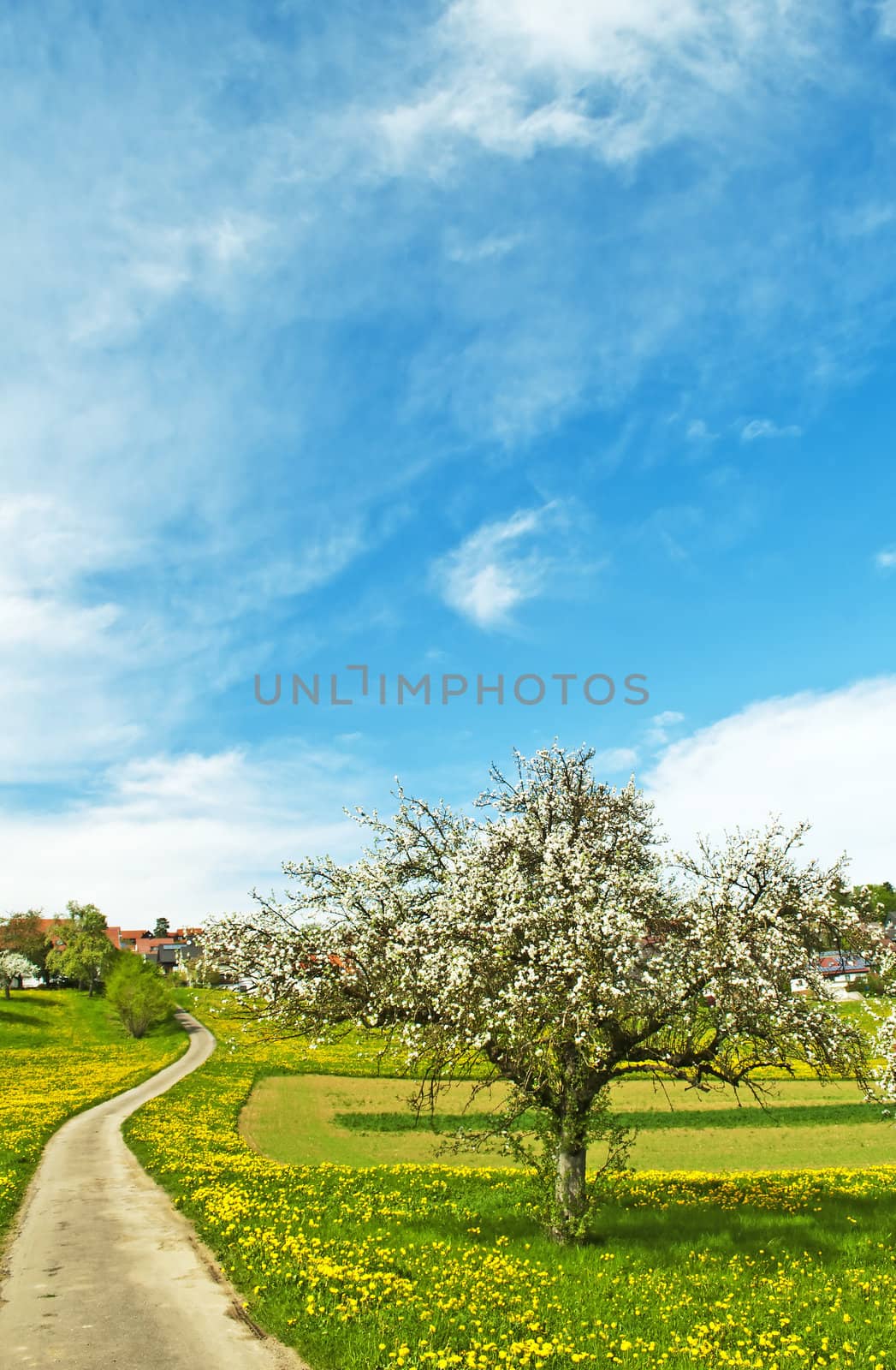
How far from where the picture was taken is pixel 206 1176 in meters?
22.7

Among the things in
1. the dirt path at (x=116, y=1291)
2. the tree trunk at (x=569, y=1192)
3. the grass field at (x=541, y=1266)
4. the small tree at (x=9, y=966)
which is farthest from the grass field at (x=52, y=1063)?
the tree trunk at (x=569, y=1192)

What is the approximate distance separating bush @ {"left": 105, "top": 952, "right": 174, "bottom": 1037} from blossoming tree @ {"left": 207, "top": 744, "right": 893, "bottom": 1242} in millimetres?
80947

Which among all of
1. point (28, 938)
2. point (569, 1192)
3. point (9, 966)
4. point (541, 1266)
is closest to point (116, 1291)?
point (541, 1266)

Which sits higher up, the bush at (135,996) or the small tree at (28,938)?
the small tree at (28,938)

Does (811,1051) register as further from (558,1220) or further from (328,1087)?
(328,1087)

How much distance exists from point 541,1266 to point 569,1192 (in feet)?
10.5

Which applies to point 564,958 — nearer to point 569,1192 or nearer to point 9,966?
point 569,1192

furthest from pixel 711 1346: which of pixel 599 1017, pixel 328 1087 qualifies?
pixel 328 1087

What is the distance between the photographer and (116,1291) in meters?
13.7

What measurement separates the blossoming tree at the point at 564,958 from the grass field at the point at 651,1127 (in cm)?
1228

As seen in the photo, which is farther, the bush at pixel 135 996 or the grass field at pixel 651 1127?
the bush at pixel 135 996

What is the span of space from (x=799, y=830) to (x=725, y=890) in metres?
2.46

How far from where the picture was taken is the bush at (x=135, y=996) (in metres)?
89.9

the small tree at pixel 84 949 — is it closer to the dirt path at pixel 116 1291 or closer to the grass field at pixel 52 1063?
the grass field at pixel 52 1063
